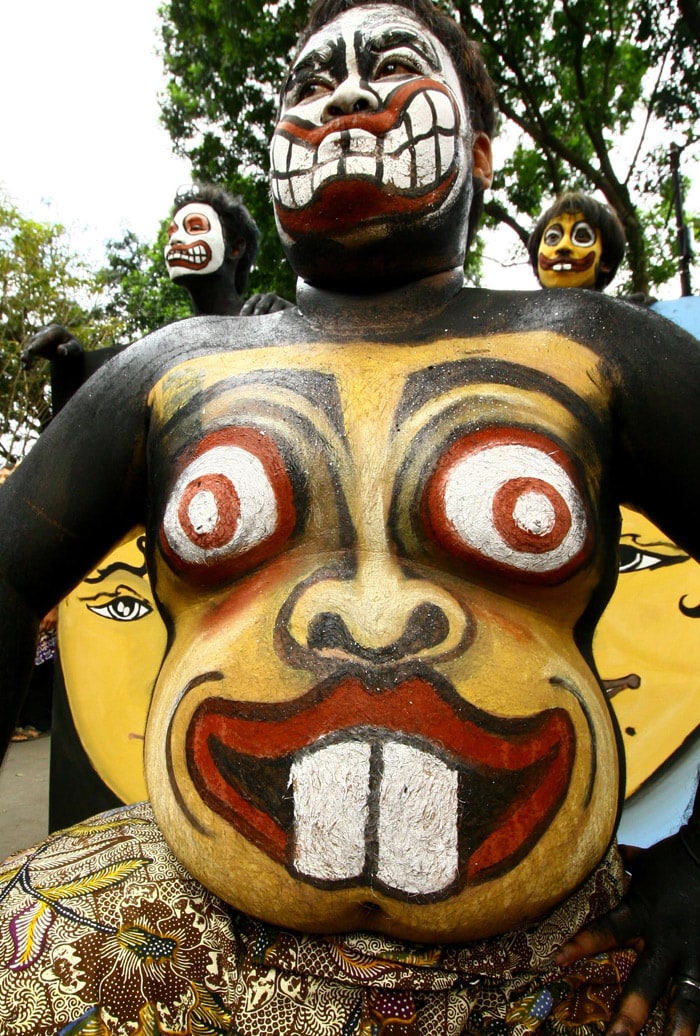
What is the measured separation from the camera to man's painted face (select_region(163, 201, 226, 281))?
13.5ft

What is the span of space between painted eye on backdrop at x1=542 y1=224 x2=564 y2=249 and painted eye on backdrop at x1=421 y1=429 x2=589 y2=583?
117 inches

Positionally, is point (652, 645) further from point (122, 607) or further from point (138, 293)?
point (138, 293)

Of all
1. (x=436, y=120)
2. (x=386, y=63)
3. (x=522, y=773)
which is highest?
(x=386, y=63)

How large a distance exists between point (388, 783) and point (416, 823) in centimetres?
6

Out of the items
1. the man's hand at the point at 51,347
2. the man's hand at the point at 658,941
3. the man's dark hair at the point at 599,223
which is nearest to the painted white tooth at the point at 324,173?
the man's hand at the point at 658,941

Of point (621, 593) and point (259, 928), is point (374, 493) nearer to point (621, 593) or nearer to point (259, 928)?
point (259, 928)

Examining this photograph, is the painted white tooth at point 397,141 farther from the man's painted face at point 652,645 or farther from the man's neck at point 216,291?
the man's neck at point 216,291

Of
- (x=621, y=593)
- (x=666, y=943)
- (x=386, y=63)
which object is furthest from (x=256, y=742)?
(x=621, y=593)

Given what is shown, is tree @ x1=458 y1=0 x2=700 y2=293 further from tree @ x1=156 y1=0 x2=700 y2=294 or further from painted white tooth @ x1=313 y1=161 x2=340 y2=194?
painted white tooth @ x1=313 y1=161 x2=340 y2=194

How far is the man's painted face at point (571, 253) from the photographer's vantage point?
380 centimetres

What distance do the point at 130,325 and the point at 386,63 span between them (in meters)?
21.7

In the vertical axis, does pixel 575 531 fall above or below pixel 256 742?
above

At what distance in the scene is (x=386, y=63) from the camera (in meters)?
1.52

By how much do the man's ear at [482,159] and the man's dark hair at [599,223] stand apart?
2.24 meters
